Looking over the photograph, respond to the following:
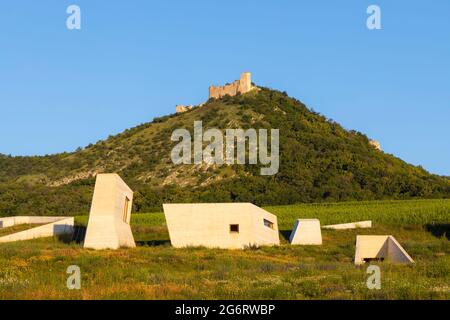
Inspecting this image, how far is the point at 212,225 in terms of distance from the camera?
3953 cm

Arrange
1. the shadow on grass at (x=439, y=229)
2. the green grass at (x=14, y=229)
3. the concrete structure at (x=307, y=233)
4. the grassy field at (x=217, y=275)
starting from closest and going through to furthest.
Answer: the grassy field at (x=217, y=275) < the concrete structure at (x=307, y=233) < the green grass at (x=14, y=229) < the shadow on grass at (x=439, y=229)

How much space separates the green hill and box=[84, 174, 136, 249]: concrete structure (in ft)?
126

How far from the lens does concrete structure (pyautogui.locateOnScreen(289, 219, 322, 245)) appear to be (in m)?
45.8

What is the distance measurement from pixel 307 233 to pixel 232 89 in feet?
225

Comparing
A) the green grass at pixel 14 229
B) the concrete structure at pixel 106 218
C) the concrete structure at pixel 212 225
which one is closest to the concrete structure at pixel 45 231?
the green grass at pixel 14 229

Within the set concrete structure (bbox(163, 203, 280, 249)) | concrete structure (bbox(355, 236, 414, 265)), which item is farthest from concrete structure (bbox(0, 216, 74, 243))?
concrete structure (bbox(355, 236, 414, 265))

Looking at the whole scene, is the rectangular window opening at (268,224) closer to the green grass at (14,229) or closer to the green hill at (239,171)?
the green grass at (14,229)

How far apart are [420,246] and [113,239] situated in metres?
17.3

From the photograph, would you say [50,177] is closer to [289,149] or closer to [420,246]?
[289,149]

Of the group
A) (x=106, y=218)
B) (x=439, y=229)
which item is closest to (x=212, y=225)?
(x=106, y=218)

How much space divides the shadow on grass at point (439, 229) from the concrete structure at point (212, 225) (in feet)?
63.9

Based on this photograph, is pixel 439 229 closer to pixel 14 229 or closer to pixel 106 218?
pixel 106 218

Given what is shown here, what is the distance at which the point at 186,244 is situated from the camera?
39.0m

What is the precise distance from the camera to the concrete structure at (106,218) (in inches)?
1344
